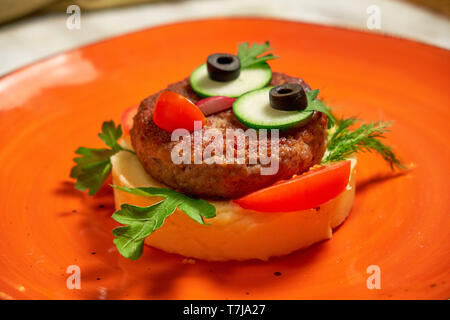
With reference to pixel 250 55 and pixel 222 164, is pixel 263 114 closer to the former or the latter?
pixel 222 164

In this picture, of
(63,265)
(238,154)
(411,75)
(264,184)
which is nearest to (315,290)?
(264,184)

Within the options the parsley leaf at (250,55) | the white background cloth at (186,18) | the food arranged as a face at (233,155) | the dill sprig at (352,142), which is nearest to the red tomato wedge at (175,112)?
the food arranged as a face at (233,155)

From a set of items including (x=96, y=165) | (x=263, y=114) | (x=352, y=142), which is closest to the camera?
(x=263, y=114)

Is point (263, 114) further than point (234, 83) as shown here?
No

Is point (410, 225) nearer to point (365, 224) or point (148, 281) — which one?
point (365, 224)

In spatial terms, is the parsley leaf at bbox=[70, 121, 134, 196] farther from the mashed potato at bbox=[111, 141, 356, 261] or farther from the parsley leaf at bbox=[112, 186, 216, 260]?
the parsley leaf at bbox=[112, 186, 216, 260]

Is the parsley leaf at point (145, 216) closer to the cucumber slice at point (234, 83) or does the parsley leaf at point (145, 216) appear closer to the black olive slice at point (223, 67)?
the cucumber slice at point (234, 83)

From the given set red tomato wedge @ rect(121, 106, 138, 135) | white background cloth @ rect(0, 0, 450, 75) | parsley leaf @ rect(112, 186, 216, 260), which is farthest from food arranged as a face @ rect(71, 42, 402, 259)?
white background cloth @ rect(0, 0, 450, 75)

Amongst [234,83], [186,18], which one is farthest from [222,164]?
[186,18]
